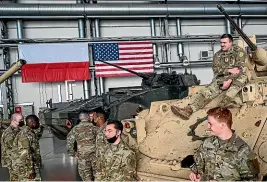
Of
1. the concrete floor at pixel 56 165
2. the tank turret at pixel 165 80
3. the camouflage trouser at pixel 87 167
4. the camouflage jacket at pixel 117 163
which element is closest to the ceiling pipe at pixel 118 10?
the concrete floor at pixel 56 165

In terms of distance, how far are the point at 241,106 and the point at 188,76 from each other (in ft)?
18.7

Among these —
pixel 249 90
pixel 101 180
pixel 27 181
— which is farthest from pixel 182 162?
pixel 27 181

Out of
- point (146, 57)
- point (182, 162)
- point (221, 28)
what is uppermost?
point (221, 28)

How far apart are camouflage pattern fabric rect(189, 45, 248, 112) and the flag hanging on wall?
973 cm

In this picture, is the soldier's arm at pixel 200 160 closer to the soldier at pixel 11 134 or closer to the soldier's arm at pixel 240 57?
the soldier's arm at pixel 240 57

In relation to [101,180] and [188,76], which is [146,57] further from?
[101,180]

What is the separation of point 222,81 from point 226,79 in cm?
11

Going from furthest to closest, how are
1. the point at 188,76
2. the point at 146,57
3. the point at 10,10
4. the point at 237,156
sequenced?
the point at 146,57 → the point at 10,10 → the point at 188,76 → the point at 237,156

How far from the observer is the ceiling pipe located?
575 inches

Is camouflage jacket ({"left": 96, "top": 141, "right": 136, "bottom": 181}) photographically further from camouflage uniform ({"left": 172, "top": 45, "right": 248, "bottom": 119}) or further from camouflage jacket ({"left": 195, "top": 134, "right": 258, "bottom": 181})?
camouflage uniform ({"left": 172, "top": 45, "right": 248, "bottom": 119})

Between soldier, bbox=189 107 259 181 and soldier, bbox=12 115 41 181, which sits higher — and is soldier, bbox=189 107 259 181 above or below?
above

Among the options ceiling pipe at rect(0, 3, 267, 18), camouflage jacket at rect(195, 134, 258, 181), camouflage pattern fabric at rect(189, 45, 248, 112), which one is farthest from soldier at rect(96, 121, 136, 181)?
ceiling pipe at rect(0, 3, 267, 18)

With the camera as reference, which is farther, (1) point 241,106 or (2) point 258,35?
(2) point 258,35

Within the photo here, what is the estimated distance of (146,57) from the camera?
51.9 ft
